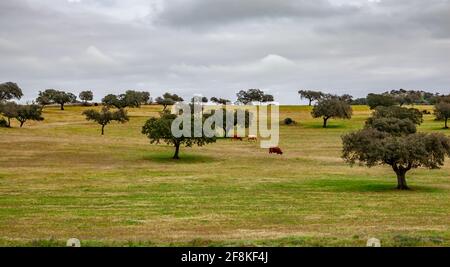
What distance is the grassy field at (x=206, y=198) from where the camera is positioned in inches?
1094

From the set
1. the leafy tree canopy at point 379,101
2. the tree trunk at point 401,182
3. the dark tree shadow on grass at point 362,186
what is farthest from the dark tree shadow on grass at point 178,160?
the leafy tree canopy at point 379,101

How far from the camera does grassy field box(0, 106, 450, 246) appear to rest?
91.2 ft

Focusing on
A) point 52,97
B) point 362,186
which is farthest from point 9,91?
point 362,186

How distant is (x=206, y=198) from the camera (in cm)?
4491

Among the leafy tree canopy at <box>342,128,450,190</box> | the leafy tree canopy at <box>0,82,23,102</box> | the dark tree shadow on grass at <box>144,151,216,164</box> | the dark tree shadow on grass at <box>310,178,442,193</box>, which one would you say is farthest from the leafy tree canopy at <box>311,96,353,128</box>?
the leafy tree canopy at <box>0,82,23,102</box>

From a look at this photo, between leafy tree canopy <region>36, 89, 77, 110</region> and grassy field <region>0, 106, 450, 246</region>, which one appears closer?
grassy field <region>0, 106, 450, 246</region>

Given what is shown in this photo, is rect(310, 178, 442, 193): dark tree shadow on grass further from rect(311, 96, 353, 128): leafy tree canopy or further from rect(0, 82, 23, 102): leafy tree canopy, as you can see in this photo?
rect(0, 82, 23, 102): leafy tree canopy

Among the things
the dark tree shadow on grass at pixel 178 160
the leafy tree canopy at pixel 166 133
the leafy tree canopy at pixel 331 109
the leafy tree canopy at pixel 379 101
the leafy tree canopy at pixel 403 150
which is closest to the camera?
the leafy tree canopy at pixel 403 150

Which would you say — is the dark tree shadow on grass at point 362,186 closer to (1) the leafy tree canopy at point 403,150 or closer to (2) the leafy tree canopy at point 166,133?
(1) the leafy tree canopy at point 403,150

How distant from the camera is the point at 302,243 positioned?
22.3 meters

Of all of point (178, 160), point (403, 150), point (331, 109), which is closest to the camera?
point (403, 150)

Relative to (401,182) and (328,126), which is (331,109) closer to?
(328,126)

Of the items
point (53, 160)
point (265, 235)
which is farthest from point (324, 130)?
point (265, 235)

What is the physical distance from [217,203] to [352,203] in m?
9.70
